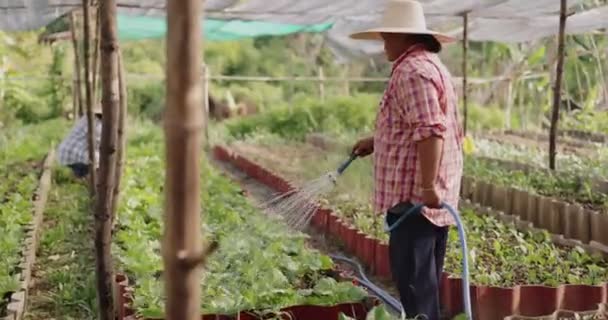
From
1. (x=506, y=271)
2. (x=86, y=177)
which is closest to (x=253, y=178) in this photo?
(x=86, y=177)

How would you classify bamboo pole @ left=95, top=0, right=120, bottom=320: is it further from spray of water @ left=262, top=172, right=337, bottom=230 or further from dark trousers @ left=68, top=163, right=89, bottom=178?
dark trousers @ left=68, top=163, right=89, bottom=178

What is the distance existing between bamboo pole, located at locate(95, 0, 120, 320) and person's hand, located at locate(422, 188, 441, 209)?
1.19 metres

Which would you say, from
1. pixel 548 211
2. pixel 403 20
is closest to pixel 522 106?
Answer: pixel 548 211

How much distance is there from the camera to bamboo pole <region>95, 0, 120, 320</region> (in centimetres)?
324

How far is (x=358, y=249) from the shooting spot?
594 cm

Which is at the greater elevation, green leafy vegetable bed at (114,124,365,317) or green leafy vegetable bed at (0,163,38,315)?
green leafy vegetable bed at (114,124,365,317)

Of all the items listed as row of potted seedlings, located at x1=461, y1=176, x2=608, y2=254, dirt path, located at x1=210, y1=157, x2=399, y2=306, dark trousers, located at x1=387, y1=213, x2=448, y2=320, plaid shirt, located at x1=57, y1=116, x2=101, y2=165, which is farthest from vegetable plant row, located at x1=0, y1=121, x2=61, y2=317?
row of potted seedlings, located at x1=461, y1=176, x2=608, y2=254

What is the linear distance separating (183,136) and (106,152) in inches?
78.2

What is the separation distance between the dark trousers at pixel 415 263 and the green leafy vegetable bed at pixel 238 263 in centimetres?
27

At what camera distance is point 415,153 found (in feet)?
11.3

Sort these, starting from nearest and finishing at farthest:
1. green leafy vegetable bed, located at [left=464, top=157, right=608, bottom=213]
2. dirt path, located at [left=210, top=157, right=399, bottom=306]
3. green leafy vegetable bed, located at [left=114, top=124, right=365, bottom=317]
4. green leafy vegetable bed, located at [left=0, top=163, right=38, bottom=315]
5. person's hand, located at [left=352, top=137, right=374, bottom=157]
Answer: green leafy vegetable bed, located at [left=114, top=124, right=365, bottom=317] < person's hand, located at [left=352, top=137, right=374, bottom=157] < green leafy vegetable bed, located at [left=0, top=163, right=38, bottom=315] < dirt path, located at [left=210, top=157, right=399, bottom=306] < green leafy vegetable bed, located at [left=464, top=157, right=608, bottom=213]

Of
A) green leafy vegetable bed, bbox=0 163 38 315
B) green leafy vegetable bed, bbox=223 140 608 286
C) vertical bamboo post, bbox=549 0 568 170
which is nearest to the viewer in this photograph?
green leafy vegetable bed, bbox=223 140 608 286

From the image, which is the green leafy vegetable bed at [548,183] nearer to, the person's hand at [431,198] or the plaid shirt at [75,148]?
the person's hand at [431,198]

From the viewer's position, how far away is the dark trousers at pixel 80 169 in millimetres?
8591
